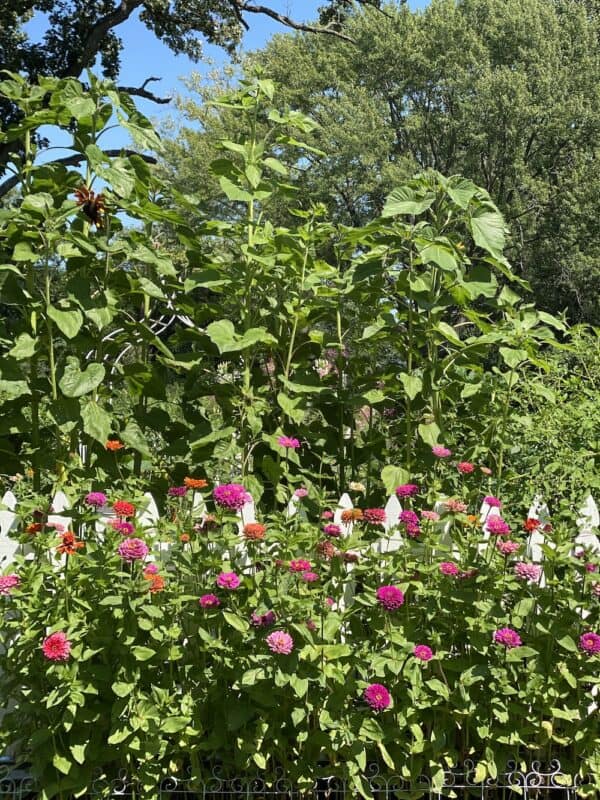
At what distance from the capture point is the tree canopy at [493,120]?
18.0 meters

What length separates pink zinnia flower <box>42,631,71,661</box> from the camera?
5.47 ft

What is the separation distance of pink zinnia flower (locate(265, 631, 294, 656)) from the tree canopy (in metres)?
16.9

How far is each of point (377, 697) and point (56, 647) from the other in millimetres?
723

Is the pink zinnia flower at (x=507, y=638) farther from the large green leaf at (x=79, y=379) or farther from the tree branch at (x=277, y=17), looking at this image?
the tree branch at (x=277, y=17)

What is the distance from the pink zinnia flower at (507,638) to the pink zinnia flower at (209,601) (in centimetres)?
67

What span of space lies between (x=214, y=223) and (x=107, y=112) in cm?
47

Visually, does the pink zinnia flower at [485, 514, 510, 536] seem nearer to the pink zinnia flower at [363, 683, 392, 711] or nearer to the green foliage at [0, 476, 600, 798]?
the green foliage at [0, 476, 600, 798]

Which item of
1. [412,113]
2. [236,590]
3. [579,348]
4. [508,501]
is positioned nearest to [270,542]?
[236,590]

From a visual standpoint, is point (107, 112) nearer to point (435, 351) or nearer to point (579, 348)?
point (435, 351)

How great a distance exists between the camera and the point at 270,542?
76.2 inches

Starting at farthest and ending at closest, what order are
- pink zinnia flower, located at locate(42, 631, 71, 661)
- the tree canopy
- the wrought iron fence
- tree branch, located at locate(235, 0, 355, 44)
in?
the tree canopy
tree branch, located at locate(235, 0, 355, 44)
the wrought iron fence
pink zinnia flower, located at locate(42, 631, 71, 661)

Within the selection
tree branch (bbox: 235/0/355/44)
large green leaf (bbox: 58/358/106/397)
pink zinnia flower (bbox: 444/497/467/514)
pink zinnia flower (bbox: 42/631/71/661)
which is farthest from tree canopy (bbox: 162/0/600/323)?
pink zinnia flower (bbox: 42/631/71/661)

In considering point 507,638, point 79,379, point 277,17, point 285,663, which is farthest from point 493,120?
point 285,663

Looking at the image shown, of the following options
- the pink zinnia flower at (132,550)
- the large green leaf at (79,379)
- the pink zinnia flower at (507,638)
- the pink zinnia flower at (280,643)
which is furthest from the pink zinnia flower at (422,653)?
the large green leaf at (79,379)
